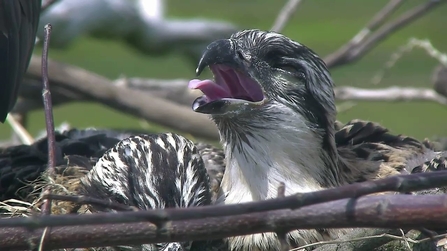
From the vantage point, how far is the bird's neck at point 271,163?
319 centimetres

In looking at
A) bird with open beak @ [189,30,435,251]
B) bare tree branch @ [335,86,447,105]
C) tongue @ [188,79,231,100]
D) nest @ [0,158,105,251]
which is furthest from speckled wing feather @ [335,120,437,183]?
bare tree branch @ [335,86,447,105]

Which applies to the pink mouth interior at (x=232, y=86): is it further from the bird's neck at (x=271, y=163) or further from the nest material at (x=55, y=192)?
the nest material at (x=55, y=192)

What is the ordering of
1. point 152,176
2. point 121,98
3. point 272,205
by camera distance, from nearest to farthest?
point 272,205, point 152,176, point 121,98

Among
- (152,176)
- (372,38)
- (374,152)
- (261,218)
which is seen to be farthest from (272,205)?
(372,38)

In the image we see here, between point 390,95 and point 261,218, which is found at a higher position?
point 390,95

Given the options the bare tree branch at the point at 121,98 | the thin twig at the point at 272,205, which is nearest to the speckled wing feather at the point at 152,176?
the thin twig at the point at 272,205

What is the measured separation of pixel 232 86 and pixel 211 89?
0.38 feet

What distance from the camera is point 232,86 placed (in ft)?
10.6

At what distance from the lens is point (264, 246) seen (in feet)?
10.1

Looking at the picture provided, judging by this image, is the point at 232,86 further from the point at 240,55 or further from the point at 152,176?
the point at 152,176

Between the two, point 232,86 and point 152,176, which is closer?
point 152,176

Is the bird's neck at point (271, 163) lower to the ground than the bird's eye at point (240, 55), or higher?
lower

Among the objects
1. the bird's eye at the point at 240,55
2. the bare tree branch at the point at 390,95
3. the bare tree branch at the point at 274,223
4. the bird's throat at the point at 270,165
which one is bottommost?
the bare tree branch at the point at 274,223

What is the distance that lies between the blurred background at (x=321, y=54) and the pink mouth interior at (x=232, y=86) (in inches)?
215
